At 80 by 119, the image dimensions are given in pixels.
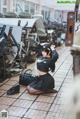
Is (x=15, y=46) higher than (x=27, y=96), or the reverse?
(x=15, y=46)

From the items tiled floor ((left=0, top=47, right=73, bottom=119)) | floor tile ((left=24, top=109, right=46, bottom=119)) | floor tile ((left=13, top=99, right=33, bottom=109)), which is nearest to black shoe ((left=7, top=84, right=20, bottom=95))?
tiled floor ((left=0, top=47, right=73, bottom=119))

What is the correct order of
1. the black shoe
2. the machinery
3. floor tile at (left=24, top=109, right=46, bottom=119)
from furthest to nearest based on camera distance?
the machinery, the black shoe, floor tile at (left=24, top=109, right=46, bottom=119)

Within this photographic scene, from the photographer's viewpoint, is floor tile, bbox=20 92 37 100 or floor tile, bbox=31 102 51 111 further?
floor tile, bbox=20 92 37 100

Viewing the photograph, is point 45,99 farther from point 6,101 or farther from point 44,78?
point 6,101

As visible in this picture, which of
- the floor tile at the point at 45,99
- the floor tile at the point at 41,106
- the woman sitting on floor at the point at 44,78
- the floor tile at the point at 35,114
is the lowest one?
the floor tile at the point at 45,99

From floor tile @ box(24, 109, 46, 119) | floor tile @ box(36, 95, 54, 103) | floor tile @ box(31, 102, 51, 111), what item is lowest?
floor tile @ box(36, 95, 54, 103)

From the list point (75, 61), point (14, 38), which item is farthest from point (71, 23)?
point (75, 61)

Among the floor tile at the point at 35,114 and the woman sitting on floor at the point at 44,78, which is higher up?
the woman sitting on floor at the point at 44,78

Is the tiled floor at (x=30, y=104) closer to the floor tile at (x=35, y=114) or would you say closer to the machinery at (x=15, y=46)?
the floor tile at (x=35, y=114)

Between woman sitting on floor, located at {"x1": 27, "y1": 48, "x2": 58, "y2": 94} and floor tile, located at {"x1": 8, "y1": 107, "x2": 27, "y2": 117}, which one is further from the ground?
woman sitting on floor, located at {"x1": 27, "y1": 48, "x2": 58, "y2": 94}

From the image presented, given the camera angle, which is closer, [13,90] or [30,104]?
[30,104]

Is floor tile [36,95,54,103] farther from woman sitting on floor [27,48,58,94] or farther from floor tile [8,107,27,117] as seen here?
floor tile [8,107,27,117]

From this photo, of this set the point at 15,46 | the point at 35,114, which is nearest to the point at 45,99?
the point at 35,114

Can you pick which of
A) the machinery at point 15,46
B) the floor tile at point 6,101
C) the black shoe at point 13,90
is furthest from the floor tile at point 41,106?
the machinery at point 15,46
